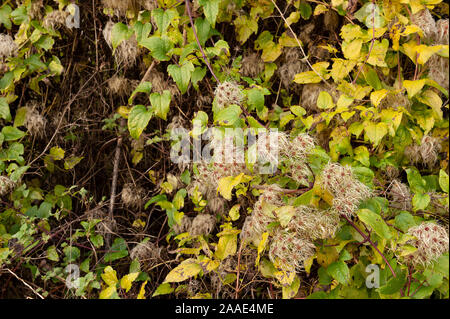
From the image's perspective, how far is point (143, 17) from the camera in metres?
1.28

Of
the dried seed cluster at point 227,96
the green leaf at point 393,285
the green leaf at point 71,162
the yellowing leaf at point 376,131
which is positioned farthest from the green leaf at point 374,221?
the green leaf at point 71,162

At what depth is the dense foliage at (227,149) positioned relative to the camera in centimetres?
103

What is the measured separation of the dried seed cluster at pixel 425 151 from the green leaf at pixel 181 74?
2.40ft

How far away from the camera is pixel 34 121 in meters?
1.49

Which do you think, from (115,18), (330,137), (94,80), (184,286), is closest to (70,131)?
(94,80)

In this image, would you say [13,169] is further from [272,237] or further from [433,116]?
[433,116]

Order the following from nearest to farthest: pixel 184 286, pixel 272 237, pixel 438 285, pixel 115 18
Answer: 1. pixel 438 285
2. pixel 272 237
3. pixel 184 286
4. pixel 115 18

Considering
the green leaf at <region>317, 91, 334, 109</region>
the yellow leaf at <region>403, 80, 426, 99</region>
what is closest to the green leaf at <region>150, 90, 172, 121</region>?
the green leaf at <region>317, 91, 334, 109</region>

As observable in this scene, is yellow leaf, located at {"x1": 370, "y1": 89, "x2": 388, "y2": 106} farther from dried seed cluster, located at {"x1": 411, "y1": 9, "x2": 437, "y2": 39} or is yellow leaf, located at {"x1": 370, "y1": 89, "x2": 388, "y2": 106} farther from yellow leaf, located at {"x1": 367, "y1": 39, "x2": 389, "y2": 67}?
dried seed cluster, located at {"x1": 411, "y1": 9, "x2": 437, "y2": 39}

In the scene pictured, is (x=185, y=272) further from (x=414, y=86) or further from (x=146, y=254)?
(x=414, y=86)

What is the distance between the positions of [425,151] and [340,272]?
513 mm

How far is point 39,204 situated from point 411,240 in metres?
1.33

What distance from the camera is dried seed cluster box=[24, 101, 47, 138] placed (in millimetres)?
1492

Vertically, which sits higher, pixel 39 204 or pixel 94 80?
pixel 94 80
